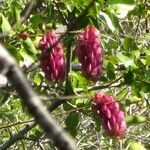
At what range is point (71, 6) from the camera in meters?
2.36

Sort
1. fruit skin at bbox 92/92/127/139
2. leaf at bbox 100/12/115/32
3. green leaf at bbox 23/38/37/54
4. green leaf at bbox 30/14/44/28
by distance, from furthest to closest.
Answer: green leaf at bbox 30/14/44/28
green leaf at bbox 23/38/37/54
leaf at bbox 100/12/115/32
fruit skin at bbox 92/92/127/139

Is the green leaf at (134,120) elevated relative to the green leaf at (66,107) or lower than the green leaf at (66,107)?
lower

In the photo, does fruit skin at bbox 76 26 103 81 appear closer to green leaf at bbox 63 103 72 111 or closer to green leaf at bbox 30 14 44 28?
green leaf at bbox 30 14 44 28

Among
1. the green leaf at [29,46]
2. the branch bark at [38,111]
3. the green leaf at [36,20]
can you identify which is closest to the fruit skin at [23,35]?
the green leaf at [29,46]

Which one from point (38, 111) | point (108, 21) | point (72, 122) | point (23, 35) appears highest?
point (23, 35)

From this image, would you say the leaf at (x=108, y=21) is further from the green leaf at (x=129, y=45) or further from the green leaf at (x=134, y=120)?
the green leaf at (x=134, y=120)

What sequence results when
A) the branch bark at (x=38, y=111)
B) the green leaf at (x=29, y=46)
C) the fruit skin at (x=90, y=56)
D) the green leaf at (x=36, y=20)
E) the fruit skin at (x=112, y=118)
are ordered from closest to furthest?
the branch bark at (x=38, y=111) → the fruit skin at (x=90, y=56) → the fruit skin at (x=112, y=118) → the green leaf at (x=29, y=46) → the green leaf at (x=36, y=20)

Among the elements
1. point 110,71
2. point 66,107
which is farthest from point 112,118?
point 66,107

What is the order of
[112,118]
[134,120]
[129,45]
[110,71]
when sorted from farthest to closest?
[134,120]
[110,71]
[129,45]
[112,118]

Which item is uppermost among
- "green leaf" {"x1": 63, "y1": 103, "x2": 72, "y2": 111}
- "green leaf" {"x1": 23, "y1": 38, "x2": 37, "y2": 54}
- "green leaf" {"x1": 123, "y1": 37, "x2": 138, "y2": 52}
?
"green leaf" {"x1": 23, "y1": 38, "x2": 37, "y2": 54}

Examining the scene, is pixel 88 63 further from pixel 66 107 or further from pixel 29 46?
pixel 66 107

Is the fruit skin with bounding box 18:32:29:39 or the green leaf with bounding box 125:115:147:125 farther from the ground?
the fruit skin with bounding box 18:32:29:39

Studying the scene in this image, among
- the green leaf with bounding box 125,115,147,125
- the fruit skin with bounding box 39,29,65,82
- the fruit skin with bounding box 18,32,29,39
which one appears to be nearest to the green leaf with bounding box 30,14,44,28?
the fruit skin with bounding box 18,32,29,39

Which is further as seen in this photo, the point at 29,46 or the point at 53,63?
the point at 29,46
